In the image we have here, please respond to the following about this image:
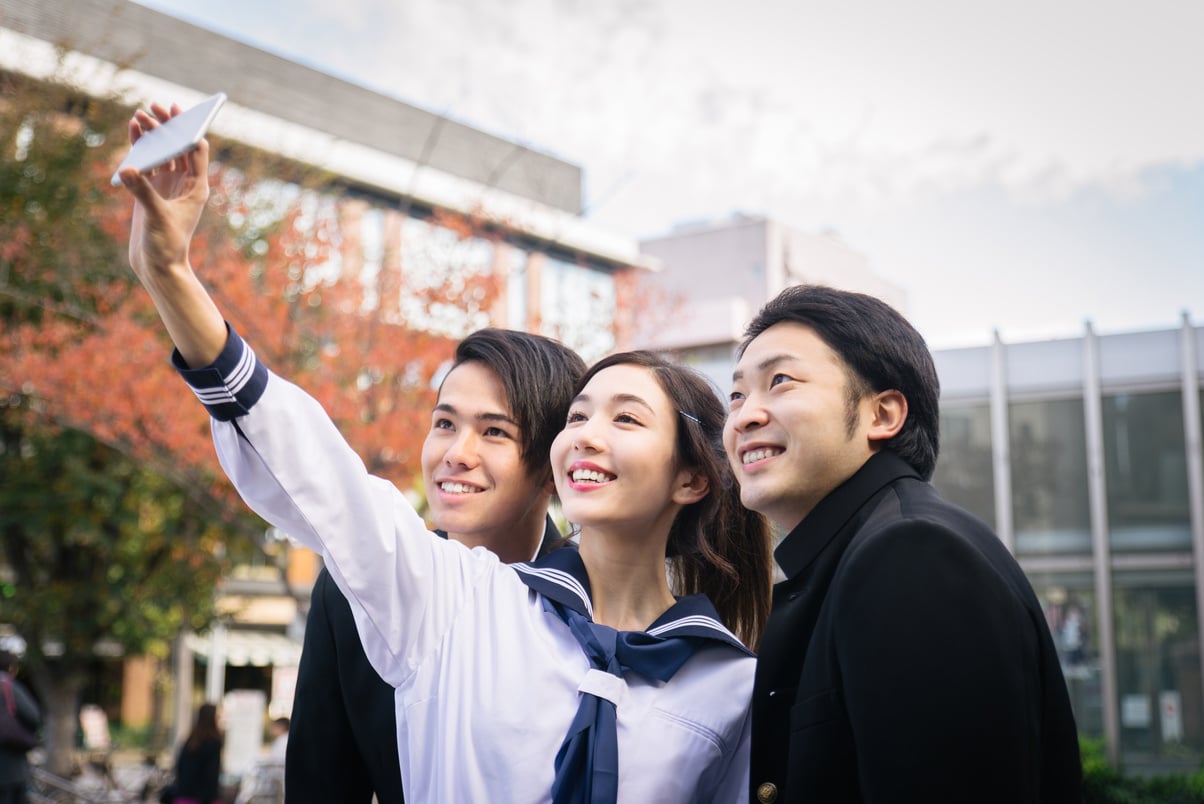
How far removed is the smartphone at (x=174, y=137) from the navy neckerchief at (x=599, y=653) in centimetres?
107

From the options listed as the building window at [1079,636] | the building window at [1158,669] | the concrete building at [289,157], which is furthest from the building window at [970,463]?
the concrete building at [289,157]

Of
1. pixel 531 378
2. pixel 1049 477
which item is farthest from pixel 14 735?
pixel 1049 477

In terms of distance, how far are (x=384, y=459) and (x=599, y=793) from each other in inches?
349

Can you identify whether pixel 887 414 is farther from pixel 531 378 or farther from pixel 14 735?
pixel 14 735

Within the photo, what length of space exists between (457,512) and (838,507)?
1051mm

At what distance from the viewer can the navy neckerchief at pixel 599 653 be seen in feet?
6.93

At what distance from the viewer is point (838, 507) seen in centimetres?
202

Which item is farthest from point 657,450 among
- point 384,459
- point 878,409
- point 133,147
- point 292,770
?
point 384,459

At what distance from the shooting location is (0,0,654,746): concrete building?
1795 centimetres

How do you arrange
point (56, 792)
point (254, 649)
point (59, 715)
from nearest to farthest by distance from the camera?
point (56, 792)
point (59, 715)
point (254, 649)

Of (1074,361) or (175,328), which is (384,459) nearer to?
(1074,361)

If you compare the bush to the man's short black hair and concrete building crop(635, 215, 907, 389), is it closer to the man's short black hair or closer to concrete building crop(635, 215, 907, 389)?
the man's short black hair

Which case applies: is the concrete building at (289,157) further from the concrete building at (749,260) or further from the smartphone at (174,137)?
the smartphone at (174,137)

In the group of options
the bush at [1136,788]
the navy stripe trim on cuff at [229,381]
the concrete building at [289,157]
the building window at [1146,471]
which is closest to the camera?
the navy stripe trim on cuff at [229,381]
